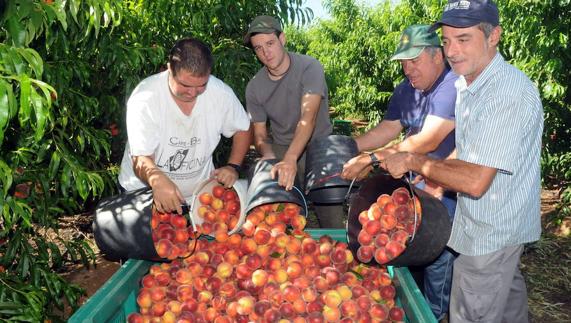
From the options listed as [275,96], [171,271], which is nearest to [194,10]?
[275,96]

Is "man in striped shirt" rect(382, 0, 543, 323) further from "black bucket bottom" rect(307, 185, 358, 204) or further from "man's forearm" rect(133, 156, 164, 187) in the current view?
"man's forearm" rect(133, 156, 164, 187)

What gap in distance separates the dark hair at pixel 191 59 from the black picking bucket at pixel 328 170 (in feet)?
2.09

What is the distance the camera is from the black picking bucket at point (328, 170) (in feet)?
7.07

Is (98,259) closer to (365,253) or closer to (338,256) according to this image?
(338,256)

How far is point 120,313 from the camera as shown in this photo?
1691 millimetres

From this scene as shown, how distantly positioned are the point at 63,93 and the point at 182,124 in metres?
0.87

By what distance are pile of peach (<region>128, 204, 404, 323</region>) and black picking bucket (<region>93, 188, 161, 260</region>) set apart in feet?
0.49

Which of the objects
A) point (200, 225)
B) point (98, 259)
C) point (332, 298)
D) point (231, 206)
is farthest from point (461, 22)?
point (98, 259)

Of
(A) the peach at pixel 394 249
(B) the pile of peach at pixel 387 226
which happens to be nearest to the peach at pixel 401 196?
(B) the pile of peach at pixel 387 226

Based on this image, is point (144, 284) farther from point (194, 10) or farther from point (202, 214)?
point (194, 10)

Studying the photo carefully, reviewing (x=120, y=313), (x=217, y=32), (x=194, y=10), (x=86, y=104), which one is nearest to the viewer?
(x=120, y=313)

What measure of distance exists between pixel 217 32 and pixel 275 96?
4.96ft

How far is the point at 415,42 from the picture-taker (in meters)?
2.54

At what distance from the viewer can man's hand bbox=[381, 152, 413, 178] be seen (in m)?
1.90
